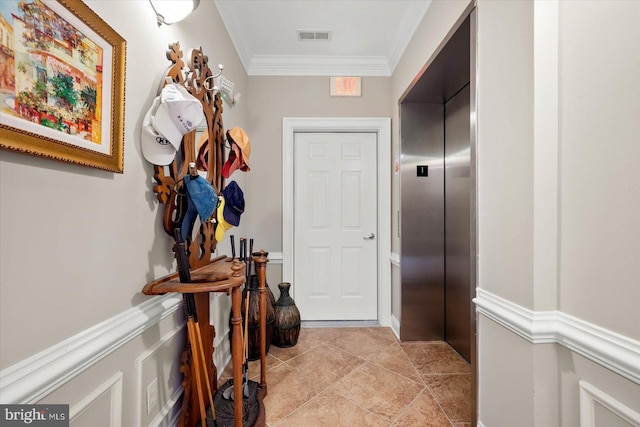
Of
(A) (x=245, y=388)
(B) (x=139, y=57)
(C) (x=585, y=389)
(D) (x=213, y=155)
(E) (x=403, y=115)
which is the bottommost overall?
(A) (x=245, y=388)

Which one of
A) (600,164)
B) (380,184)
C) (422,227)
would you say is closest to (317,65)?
(380,184)

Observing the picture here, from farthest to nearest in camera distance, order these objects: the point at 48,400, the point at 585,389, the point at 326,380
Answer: the point at 326,380, the point at 585,389, the point at 48,400

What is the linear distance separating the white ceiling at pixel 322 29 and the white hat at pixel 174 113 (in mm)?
1312

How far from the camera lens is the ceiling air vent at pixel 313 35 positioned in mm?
2254

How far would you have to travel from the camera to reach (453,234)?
222 cm

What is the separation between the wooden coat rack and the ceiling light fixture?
4.0 inches

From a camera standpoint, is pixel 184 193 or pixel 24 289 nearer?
pixel 24 289

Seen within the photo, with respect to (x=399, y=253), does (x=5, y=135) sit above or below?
above

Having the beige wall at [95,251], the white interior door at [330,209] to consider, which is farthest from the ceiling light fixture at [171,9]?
the white interior door at [330,209]

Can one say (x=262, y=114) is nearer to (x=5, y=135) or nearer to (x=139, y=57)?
(x=139, y=57)

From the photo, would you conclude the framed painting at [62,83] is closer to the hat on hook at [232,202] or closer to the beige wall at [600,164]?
the hat on hook at [232,202]

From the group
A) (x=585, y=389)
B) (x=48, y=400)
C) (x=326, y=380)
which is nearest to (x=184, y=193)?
(x=48, y=400)

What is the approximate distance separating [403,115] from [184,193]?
1.99 meters

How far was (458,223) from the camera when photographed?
7.07 ft
